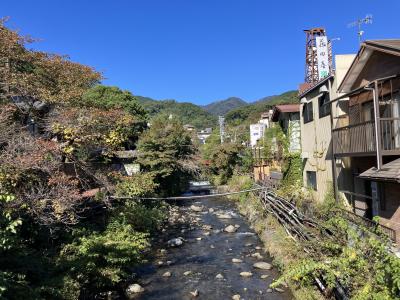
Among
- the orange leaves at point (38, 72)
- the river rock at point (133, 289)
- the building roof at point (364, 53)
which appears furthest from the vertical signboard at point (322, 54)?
the river rock at point (133, 289)

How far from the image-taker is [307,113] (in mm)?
20625

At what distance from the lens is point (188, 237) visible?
809 inches

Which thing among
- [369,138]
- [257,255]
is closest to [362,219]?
→ [369,138]

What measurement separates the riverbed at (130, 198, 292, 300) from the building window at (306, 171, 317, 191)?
14.7 feet

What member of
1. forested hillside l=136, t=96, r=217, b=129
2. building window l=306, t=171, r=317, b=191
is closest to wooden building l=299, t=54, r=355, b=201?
building window l=306, t=171, r=317, b=191

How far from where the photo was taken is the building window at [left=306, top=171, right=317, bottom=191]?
19.8m

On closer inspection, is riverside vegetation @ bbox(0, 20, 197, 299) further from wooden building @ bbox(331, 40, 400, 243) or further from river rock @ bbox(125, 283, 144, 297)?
wooden building @ bbox(331, 40, 400, 243)

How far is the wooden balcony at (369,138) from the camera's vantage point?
11.7m

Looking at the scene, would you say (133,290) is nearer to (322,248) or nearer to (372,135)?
(322,248)

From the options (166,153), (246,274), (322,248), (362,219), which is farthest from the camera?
(166,153)

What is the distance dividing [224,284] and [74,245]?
5.76 meters

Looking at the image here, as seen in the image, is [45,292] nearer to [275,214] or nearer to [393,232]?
[393,232]

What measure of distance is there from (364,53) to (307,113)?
7.42m

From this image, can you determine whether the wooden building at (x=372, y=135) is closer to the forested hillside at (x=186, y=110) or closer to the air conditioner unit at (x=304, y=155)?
the air conditioner unit at (x=304, y=155)
